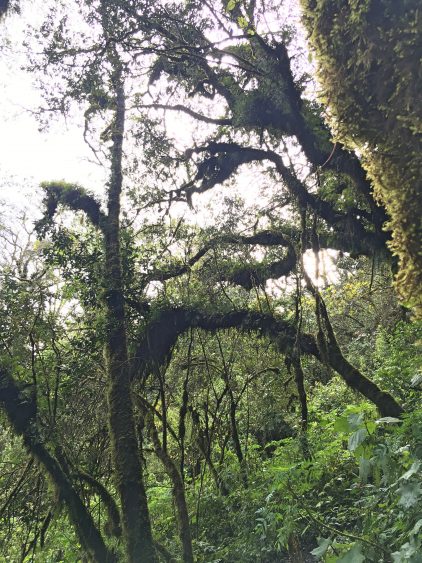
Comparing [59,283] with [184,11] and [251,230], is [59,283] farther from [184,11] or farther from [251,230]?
[184,11]

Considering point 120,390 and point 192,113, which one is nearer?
point 120,390

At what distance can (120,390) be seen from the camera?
251 inches

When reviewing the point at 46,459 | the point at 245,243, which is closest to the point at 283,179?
the point at 245,243

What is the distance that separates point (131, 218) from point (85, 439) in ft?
12.1

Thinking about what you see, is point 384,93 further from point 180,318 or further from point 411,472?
point 180,318

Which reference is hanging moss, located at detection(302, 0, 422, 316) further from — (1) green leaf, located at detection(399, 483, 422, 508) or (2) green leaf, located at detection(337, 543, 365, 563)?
(2) green leaf, located at detection(337, 543, 365, 563)

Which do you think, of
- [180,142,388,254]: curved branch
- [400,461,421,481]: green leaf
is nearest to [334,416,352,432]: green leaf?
[400,461,421,481]: green leaf

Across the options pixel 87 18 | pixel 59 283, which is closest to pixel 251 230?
pixel 59 283

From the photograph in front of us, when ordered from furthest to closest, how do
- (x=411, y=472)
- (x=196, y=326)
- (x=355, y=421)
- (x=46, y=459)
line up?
(x=196, y=326)
(x=46, y=459)
(x=355, y=421)
(x=411, y=472)

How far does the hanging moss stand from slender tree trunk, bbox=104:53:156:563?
17.2ft

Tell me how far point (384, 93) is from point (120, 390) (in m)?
5.70

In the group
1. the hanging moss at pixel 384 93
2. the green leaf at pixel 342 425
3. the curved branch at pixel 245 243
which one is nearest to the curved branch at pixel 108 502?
A: the curved branch at pixel 245 243

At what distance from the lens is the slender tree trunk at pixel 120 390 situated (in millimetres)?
5660

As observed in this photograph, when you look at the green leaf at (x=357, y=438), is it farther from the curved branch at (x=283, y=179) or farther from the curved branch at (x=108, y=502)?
the curved branch at (x=108, y=502)
